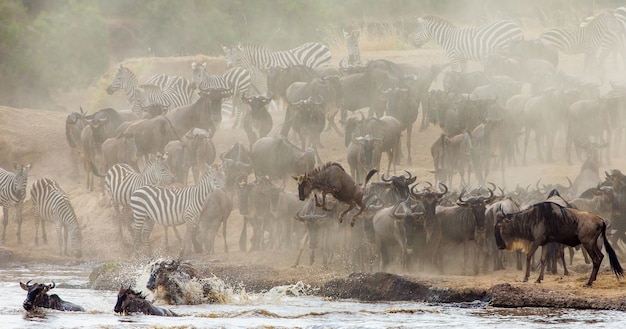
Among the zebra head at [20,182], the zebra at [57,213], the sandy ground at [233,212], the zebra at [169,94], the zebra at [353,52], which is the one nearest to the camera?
the sandy ground at [233,212]

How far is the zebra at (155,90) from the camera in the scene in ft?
99.3

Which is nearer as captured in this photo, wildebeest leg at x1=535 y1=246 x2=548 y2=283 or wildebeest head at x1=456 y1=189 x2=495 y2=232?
wildebeest leg at x1=535 y1=246 x2=548 y2=283

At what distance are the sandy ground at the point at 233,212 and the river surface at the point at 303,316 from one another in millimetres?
772

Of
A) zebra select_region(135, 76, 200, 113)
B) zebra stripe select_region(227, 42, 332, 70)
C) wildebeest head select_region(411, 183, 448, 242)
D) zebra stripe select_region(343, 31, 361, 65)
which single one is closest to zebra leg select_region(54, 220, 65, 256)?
zebra select_region(135, 76, 200, 113)

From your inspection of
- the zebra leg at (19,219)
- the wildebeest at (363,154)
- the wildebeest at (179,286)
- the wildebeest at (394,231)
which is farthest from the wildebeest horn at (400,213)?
the zebra leg at (19,219)

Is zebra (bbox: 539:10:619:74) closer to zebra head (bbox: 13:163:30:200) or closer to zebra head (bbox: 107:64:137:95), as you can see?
zebra head (bbox: 107:64:137:95)

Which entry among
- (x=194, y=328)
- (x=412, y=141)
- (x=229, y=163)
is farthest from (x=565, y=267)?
(x=412, y=141)

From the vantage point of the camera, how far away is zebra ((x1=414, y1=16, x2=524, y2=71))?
3189cm

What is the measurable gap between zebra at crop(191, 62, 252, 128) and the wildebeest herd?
47mm

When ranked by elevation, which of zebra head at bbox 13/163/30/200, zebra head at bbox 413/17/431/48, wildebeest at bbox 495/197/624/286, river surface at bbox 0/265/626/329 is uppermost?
zebra head at bbox 413/17/431/48

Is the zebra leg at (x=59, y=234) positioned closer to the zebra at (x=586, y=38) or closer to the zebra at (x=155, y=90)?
the zebra at (x=155, y=90)

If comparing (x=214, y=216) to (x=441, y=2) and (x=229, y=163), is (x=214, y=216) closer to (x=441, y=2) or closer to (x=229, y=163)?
(x=229, y=163)

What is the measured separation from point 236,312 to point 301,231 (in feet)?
18.6

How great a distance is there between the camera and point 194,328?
45.3 ft
